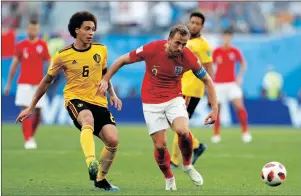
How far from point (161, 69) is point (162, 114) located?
0.64 metres

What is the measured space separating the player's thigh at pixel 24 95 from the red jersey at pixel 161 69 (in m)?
7.40

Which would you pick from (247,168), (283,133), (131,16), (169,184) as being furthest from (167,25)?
(169,184)

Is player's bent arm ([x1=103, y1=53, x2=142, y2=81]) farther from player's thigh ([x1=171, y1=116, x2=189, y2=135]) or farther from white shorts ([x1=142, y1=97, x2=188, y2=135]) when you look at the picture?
player's thigh ([x1=171, y1=116, x2=189, y2=135])

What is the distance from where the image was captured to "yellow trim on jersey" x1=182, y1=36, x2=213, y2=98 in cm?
1392

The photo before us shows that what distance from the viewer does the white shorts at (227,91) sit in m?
20.2

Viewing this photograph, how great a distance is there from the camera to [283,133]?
78.2 feet

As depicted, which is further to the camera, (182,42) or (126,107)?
(126,107)

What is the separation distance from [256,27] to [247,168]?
794 inches

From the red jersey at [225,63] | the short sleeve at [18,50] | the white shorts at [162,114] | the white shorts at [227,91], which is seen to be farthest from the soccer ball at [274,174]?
the red jersey at [225,63]

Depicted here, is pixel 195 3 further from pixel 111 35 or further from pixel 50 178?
pixel 50 178

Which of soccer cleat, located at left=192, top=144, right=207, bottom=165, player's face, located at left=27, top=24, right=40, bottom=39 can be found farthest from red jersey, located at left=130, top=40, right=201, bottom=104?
player's face, located at left=27, top=24, right=40, bottom=39

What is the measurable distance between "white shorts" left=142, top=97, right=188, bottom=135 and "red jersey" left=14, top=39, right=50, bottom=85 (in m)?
7.59

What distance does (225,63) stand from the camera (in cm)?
2052

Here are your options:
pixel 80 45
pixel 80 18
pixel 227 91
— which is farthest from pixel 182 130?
pixel 227 91
